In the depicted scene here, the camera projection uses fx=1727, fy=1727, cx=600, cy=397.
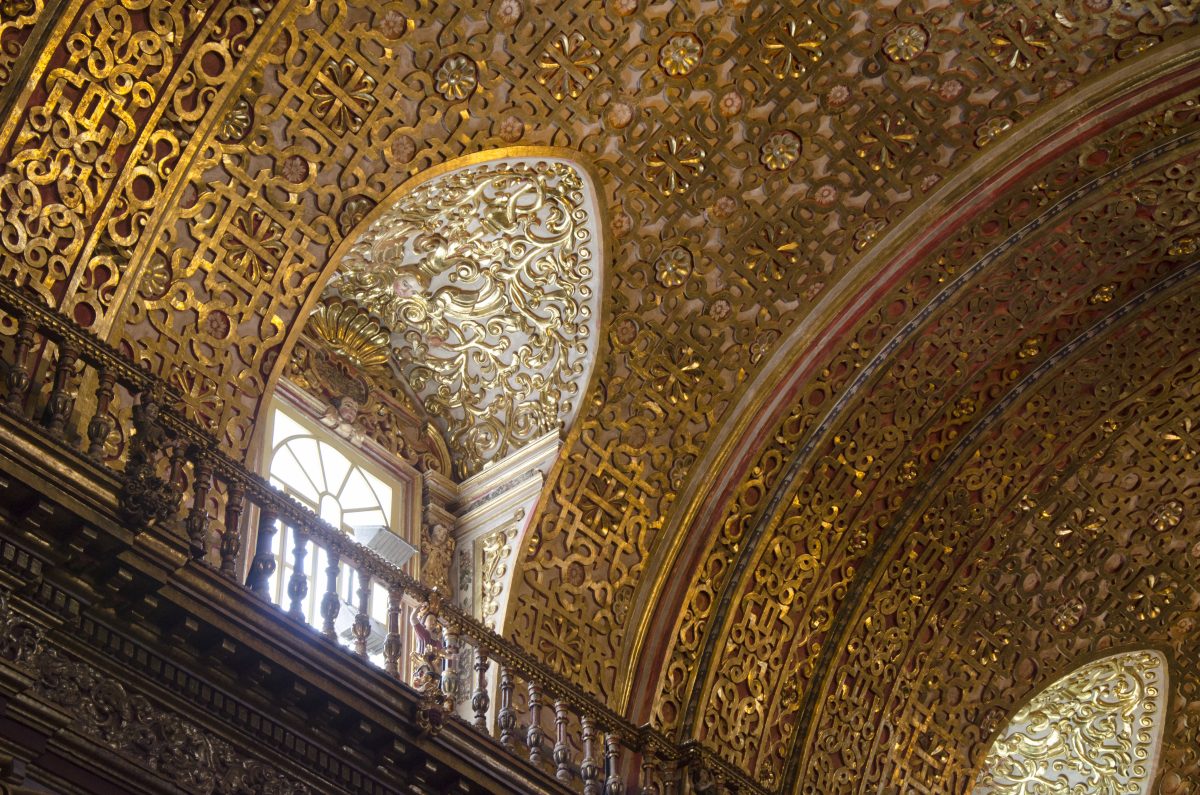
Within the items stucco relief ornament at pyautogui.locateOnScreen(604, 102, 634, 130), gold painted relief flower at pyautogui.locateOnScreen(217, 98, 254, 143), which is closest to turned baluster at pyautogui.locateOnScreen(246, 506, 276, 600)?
gold painted relief flower at pyautogui.locateOnScreen(217, 98, 254, 143)

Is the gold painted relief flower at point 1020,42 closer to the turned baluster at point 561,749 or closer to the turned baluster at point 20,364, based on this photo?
the turned baluster at point 561,749

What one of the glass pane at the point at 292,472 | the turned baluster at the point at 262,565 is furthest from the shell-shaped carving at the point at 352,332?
the turned baluster at the point at 262,565

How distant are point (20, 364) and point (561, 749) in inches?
140

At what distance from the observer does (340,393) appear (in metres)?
10.3

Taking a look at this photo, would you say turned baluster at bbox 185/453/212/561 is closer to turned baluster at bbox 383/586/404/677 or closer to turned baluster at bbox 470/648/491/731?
turned baluster at bbox 383/586/404/677

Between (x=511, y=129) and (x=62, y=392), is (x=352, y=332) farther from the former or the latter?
(x=62, y=392)

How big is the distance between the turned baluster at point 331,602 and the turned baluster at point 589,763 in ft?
6.07

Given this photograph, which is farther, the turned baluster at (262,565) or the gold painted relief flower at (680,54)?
the gold painted relief flower at (680,54)

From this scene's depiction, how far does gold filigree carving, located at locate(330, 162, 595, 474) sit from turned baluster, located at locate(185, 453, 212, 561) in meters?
2.58

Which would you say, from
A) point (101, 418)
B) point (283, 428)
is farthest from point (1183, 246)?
point (101, 418)

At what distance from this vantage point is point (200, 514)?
7367mm

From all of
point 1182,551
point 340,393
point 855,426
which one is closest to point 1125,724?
point 1182,551

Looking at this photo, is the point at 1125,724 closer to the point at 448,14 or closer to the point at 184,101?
the point at 448,14

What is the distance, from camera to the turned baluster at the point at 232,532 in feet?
24.6
